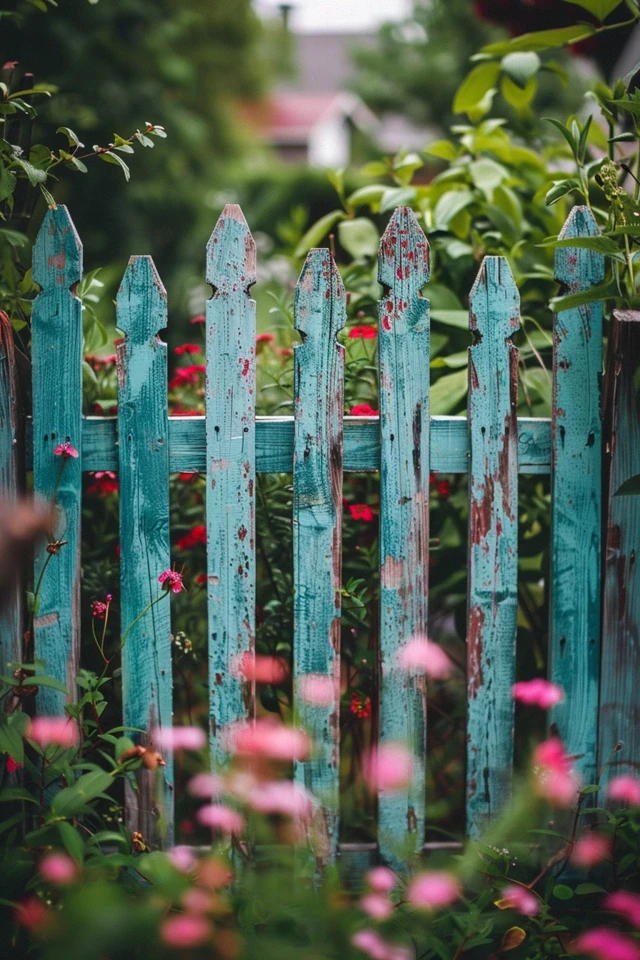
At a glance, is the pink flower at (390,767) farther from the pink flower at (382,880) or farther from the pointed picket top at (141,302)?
the pointed picket top at (141,302)

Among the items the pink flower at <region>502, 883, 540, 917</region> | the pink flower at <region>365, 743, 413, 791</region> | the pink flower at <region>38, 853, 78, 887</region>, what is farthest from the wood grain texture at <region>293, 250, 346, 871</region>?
the pink flower at <region>38, 853, 78, 887</region>

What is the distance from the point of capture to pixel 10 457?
4.94 feet

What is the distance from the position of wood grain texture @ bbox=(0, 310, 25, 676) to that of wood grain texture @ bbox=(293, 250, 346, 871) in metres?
0.53

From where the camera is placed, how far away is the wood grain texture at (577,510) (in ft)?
4.97

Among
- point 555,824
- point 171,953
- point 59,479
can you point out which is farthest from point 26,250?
point 555,824

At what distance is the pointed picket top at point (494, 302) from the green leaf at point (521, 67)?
2.16ft

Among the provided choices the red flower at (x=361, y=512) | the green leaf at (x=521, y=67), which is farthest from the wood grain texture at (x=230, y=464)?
the green leaf at (x=521, y=67)

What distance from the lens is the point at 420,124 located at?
14.3 m

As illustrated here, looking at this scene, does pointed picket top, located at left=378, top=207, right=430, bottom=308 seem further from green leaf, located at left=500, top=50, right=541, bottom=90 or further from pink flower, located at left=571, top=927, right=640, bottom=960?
pink flower, located at left=571, top=927, right=640, bottom=960

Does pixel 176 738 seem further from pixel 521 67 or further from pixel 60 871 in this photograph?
pixel 521 67

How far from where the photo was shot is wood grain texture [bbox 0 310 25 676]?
4.90ft

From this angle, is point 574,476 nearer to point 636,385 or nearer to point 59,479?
point 636,385

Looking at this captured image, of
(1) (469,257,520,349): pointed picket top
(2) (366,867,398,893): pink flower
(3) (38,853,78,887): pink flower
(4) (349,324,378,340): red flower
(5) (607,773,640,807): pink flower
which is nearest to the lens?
(3) (38,853,78,887): pink flower

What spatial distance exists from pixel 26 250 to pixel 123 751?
1.13m
